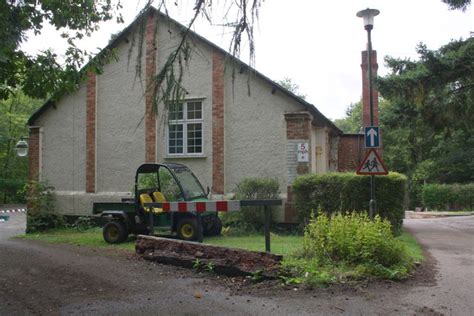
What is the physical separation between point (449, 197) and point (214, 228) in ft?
83.8


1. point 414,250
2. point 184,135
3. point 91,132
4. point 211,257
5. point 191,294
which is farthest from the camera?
point 91,132

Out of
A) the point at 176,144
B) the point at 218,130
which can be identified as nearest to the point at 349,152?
the point at 218,130

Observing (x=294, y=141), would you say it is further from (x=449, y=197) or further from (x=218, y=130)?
(x=449, y=197)

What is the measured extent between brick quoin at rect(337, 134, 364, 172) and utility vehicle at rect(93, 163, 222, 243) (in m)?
8.47

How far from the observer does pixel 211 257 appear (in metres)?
8.55

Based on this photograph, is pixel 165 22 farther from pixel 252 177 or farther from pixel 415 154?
pixel 415 154

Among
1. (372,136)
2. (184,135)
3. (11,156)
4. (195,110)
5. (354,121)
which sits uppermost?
(354,121)

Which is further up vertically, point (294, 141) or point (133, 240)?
point (294, 141)

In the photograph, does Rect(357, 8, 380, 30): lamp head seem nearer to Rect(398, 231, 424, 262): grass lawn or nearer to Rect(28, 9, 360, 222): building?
Rect(28, 9, 360, 222): building

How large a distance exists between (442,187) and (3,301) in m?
33.0

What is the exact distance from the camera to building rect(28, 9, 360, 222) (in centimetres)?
1496

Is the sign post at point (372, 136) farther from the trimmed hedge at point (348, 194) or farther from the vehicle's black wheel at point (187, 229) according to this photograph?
the vehicle's black wheel at point (187, 229)

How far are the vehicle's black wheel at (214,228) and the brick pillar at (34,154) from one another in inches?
305

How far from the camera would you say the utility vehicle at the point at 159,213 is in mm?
12625
